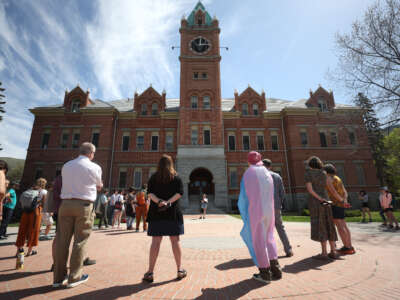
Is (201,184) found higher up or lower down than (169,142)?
lower down

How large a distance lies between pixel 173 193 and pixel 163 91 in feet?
85.6

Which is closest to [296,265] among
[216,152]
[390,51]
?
[390,51]

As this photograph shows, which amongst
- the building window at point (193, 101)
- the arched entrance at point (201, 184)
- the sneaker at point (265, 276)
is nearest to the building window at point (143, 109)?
the building window at point (193, 101)

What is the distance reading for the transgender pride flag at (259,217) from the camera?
313cm

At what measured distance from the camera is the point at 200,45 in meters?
27.8

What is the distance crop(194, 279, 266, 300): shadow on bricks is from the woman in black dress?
0.68 m

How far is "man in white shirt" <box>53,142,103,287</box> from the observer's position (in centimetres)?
304

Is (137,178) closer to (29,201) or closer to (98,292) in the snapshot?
(29,201)

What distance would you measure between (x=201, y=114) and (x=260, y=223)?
22.5 meters

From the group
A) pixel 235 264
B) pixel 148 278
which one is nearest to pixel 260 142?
pixel 235 264

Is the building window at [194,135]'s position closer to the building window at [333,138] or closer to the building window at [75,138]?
the building window at [75,138]

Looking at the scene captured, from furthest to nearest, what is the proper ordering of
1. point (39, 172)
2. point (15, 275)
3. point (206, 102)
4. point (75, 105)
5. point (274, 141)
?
point (75, 105) → point (274, 141) → point (206, 102) → point (39, 172) → point (15, 275)

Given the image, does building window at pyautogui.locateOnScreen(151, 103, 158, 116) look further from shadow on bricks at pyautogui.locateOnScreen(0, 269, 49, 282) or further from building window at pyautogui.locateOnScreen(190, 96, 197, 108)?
shadow on bricks at pyautogui.locateOnScreen(0, 269, 49, 282)

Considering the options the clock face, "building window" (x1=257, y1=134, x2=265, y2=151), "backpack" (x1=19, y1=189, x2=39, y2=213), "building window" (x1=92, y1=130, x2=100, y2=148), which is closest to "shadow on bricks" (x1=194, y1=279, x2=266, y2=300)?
"backpack" (x1=19, y1=189, x2=39, y2=213)
